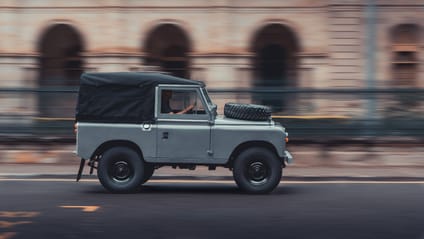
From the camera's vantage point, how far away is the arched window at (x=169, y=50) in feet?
89.1

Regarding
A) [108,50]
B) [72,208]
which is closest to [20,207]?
[72,208]

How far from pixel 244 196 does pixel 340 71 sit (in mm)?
14322

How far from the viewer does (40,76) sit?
88.4ft

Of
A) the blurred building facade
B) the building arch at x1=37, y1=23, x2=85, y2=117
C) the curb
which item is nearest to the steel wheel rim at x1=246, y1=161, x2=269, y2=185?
the curb

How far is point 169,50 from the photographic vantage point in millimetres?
27953

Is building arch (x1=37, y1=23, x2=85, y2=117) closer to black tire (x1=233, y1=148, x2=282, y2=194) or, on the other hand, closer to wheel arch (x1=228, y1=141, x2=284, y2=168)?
wheel arch (x1=228, y1=141, x2=284, y2=168)

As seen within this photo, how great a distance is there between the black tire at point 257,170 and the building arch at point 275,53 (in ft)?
Answer: 47.5

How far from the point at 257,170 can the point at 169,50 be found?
1644cm

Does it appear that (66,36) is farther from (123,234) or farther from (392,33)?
(123,234)

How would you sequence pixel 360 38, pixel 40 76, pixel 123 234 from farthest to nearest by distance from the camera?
pixel 40 76
pixel 360 38
pixel 123 234

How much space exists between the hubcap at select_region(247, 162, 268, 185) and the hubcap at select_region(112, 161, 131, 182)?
75.6 inches

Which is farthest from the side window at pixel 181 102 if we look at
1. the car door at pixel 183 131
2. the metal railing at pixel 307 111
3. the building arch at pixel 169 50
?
the building arch at pixel 169 50

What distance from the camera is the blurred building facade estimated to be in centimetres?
2539

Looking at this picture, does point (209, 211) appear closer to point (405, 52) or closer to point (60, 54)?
point (405, 52)
